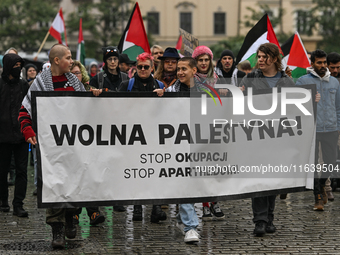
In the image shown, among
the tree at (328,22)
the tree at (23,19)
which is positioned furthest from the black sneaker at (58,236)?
the tree at (328,22)

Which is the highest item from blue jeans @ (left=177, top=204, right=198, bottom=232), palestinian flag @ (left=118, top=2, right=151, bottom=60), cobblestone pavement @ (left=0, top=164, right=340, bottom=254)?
palestinian flag @ (left=118, top=2, right=151, bottom=60)

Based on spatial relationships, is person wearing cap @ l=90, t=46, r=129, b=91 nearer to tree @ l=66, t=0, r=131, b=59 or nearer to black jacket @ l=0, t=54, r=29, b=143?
black jacket @ l=0, t=54, r=29, b=143

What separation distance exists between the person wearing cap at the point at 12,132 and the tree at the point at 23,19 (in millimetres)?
37955

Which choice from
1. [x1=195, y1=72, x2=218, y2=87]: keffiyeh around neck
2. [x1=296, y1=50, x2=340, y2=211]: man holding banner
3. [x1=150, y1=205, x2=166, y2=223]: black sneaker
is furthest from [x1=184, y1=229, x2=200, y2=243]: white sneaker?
[x1=296, y1=50, x2=340, y2=211]: man holding banner

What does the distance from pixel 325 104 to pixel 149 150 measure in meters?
3.26

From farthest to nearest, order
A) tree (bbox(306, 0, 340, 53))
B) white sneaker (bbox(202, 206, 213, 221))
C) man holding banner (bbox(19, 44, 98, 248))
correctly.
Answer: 1. tree (bbox(306, 0, 340, 53))
2. white sneaker (bbox(202, 206, 213, 221))
3. man holding banner (bbox(19, 44, 98, 248))

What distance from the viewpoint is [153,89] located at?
7.28m

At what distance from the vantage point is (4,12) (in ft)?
150

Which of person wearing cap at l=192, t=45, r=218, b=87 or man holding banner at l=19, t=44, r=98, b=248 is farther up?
person wearing cap at l=192, t=45, r=218, b=87

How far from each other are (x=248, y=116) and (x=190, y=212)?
125 cm

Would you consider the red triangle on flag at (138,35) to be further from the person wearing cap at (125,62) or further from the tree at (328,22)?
the tree at (328,22)

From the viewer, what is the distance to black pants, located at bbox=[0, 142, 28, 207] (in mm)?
7781

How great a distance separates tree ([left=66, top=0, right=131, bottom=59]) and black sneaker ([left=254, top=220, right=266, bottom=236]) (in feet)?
133

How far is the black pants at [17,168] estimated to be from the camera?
778 centimetres
